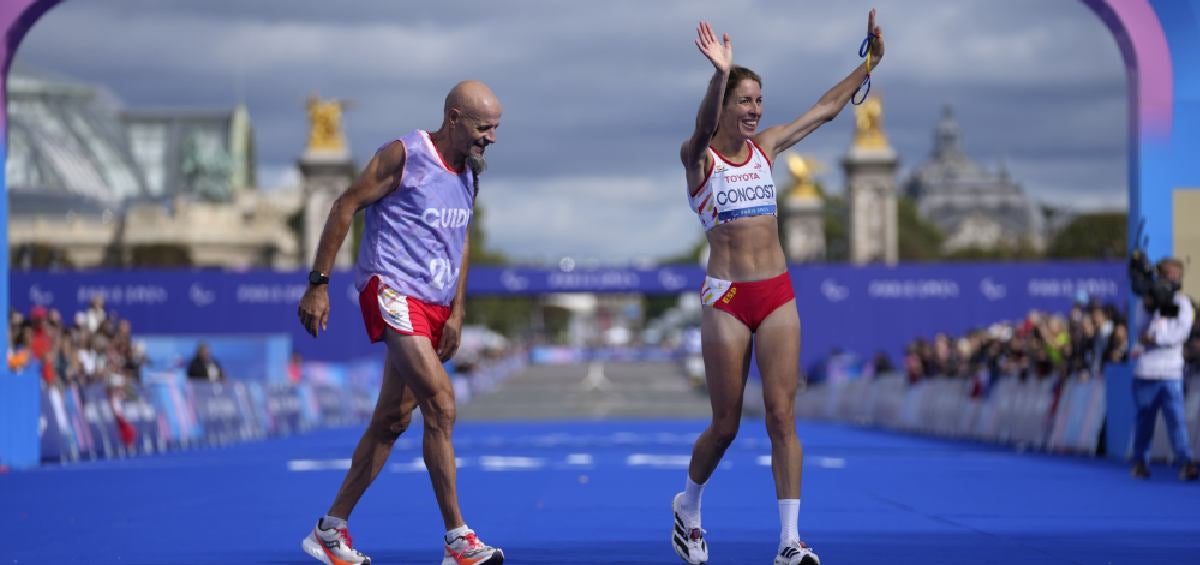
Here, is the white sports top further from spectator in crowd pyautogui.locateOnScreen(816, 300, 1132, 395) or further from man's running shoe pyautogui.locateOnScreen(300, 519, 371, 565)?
spectator in crowd pyautogui.locateOnScreen(816, 300, 1132, 395)

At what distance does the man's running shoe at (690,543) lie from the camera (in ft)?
27.6

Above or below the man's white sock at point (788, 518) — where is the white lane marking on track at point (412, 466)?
below

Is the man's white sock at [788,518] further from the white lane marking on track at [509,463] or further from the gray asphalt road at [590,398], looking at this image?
the gray asphalt road at [590,398]

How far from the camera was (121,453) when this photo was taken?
2330 centimetres

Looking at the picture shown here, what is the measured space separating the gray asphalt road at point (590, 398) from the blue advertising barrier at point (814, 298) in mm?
4648

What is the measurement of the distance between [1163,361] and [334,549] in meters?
9.15

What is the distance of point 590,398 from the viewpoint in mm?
61188

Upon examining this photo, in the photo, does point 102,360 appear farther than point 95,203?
No

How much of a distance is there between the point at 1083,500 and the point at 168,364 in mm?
25713

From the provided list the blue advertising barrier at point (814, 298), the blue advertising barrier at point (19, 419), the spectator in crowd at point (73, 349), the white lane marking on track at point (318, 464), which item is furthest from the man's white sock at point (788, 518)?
the blue advertising barrier at point (814, 298)

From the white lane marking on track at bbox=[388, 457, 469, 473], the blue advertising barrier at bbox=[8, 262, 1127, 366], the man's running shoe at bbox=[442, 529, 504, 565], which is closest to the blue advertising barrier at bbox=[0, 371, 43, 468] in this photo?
the white lane marking on track at bbox=[388, 457, 469, 473]

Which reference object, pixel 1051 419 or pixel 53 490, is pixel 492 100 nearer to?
pixel 53 490

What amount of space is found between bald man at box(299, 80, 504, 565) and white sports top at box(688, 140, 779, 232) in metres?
0.93

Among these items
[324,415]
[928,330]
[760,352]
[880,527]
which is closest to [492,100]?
[760,352]
